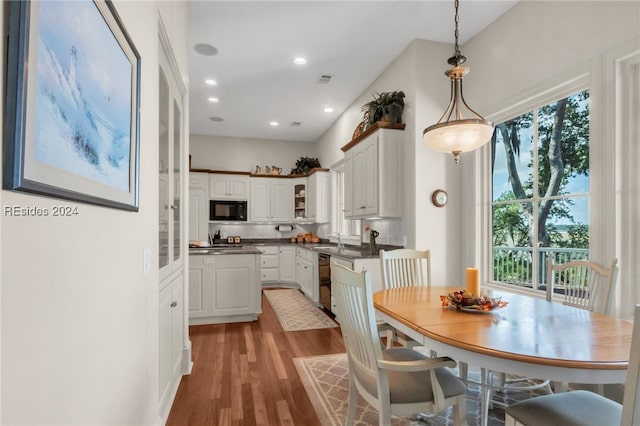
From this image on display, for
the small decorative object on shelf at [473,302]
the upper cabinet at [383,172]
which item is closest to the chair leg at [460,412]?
the small decorative object on shelf at [473,302]

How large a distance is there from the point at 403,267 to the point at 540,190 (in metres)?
1.41

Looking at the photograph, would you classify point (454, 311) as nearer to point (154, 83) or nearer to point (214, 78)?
point (154, 83)

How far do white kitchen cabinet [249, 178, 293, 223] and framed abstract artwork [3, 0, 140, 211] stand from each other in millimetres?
5931

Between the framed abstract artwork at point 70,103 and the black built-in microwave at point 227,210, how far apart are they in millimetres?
5776

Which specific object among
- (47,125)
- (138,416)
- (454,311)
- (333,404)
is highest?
(47,125)

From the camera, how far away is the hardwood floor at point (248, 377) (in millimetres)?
2232

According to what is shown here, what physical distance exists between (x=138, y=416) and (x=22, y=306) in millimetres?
1105

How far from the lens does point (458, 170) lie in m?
3.80

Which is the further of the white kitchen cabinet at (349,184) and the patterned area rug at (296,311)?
the white kitchen cabinet at (349,184)

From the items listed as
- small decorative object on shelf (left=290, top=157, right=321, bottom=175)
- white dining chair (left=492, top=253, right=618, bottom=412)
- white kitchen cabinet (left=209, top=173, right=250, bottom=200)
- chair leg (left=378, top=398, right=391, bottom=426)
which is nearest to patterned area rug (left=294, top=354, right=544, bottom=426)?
white dining chair (left=492, top=253, right=618, bottom=412)

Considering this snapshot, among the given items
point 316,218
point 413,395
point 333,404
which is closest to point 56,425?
point 413,395

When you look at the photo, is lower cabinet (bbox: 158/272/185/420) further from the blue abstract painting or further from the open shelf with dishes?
the open shelf with dishes

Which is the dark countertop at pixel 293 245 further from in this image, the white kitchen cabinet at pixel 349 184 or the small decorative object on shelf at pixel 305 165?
the small decorative object on shelf at pixel 305 165

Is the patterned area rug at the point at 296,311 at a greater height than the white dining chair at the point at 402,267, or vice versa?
the white dining chair at the point at 402,267
